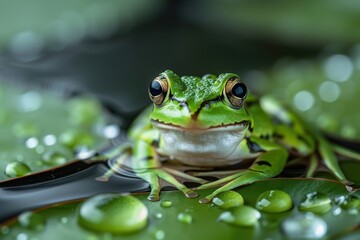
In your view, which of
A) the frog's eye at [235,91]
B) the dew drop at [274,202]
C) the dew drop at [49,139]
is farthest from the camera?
the dew drop at [49,139]

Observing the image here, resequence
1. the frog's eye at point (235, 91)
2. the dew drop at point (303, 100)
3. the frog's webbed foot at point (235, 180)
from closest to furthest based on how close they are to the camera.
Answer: the frog's webbed foot at point (235, 180), the frog's eye at point (235, 91), the dew drop at point (303, 100)

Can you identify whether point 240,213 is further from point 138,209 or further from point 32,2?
point 32,2

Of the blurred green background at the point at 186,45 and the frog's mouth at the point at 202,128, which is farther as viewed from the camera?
the blurred green background at the point at 186,45

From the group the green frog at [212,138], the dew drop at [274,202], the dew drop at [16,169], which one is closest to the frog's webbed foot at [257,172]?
the green frog at [212,138]

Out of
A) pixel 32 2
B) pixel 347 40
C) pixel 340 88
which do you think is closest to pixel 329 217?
pixel 340 88

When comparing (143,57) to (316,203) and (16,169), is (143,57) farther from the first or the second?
(316,203)

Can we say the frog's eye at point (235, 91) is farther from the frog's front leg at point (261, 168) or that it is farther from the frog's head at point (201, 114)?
the frog's front leg at point (261, 168)

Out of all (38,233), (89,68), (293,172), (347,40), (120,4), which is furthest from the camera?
(120,4)
